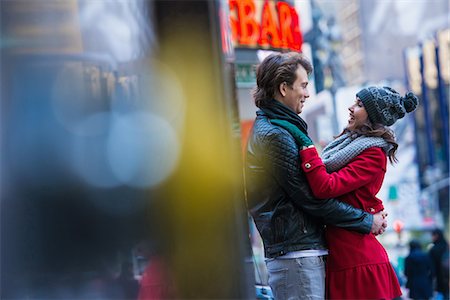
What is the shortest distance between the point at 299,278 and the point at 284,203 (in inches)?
10.4

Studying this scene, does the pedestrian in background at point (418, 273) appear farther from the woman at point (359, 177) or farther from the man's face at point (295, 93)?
the man's face at point (295, 93)

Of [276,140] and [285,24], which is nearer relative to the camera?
[276,140]

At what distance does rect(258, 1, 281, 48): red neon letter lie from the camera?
10.8m

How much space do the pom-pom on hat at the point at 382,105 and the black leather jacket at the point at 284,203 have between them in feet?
1.18

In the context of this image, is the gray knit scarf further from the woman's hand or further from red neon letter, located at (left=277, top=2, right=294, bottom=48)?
red neon letter, located at (left=277, top=2, right=294, bottom=48)

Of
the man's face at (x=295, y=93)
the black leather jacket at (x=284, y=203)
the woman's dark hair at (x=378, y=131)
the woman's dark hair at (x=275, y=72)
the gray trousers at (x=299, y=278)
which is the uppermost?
the woman's dark hair at (x=275, y=72)

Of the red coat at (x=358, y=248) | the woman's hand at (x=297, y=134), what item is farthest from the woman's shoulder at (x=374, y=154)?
the woman's hand at (x=297, y=134)

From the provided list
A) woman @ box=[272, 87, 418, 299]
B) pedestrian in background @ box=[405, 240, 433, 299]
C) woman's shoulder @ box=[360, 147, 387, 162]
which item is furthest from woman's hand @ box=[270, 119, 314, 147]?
pedestrian in background @ box=[405, 240, 433, 299]

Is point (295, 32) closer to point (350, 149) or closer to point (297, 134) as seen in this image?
point (350, 149)

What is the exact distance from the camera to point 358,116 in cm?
279

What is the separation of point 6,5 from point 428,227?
3197 centimetres

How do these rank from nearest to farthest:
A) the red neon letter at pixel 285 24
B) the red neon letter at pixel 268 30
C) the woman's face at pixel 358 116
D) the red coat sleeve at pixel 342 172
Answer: the red coat sleeve at pixel 342 172 → the woman's face at pixel 358 116 → the red neon letter at pixel 268 30 → the red neon letter at pixel 285 24

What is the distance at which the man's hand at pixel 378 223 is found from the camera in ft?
8.79

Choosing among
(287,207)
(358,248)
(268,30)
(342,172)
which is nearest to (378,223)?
(358,248)
